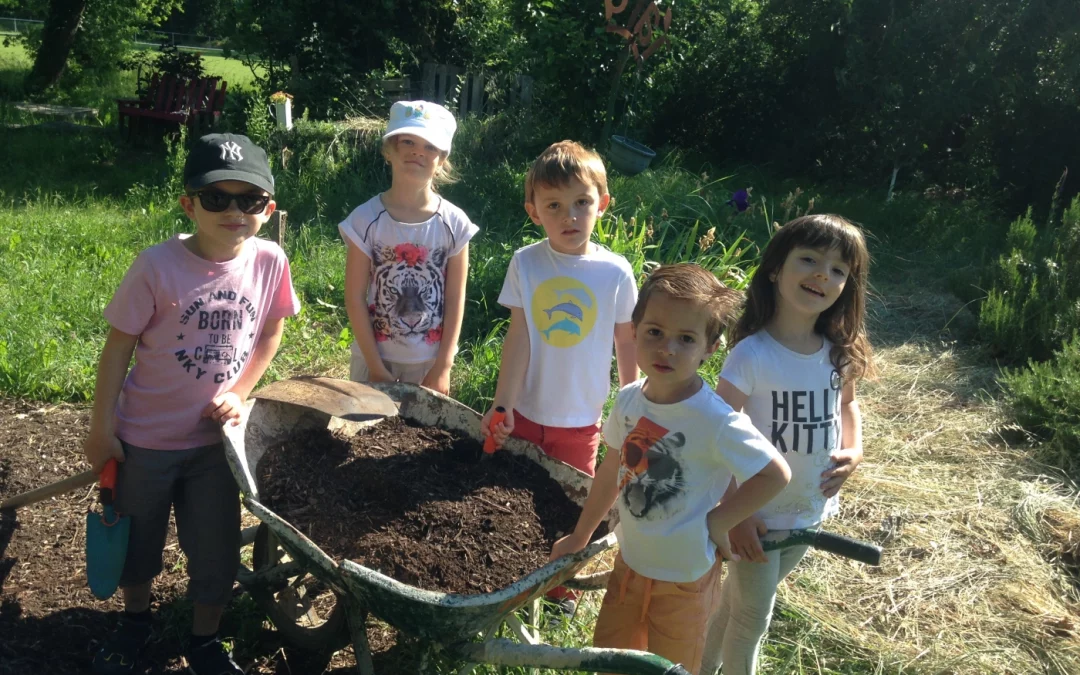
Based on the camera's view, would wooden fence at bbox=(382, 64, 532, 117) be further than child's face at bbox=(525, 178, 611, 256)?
Yes

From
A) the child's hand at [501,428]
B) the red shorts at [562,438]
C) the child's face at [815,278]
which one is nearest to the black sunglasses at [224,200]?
the child's hand at [501,428]

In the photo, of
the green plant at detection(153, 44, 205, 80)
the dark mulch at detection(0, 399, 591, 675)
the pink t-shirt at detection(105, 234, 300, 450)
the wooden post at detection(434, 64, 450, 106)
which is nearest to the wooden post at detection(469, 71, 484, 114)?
the wooden post at detection(434, 64, 450, 106)

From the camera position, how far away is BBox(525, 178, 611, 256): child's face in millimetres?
2641

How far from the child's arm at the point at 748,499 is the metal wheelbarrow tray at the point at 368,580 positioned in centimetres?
28

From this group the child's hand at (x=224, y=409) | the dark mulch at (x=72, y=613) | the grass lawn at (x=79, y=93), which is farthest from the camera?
the grass lawn at (x=79, y=93)

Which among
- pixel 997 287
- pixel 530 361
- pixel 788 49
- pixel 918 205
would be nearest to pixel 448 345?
pixel 530 361

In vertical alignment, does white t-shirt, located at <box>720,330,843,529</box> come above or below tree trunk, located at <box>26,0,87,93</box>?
below

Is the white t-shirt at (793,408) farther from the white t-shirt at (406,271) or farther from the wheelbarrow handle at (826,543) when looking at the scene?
the white t-shirt at (406,271)

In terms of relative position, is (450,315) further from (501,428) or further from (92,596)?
(92,596)

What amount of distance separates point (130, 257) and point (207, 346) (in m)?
4.31

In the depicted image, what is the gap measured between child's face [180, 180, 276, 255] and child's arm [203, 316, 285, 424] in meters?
0.32

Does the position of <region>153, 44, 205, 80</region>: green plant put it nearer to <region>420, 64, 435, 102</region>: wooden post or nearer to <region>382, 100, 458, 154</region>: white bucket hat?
<region>420, 64, 435, 102</region>: wooden post

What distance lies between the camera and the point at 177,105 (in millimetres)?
11695

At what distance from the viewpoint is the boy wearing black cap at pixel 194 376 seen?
2.44 m
